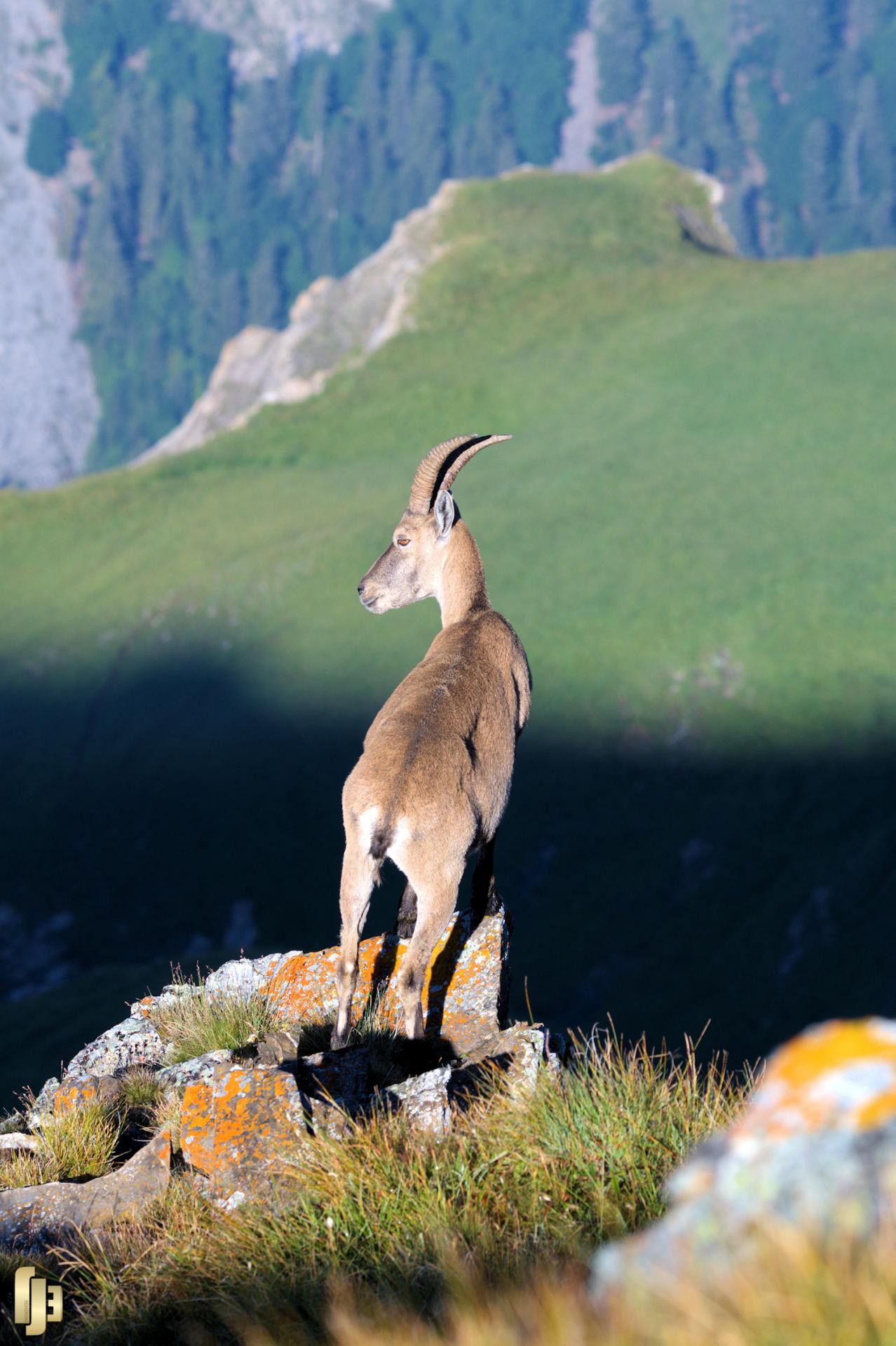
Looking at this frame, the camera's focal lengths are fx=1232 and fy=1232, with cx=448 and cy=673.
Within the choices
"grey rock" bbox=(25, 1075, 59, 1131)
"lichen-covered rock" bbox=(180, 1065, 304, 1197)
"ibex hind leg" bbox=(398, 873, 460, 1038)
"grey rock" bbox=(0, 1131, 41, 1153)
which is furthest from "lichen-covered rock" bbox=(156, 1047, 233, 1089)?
"ibex hind leg" bbox=(398, 873, 460, 1038)

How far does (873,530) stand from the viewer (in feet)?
125

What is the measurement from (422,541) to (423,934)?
4447 millimetres

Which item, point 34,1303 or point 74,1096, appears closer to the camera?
point 34,1303

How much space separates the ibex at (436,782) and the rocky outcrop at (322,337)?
50.9 m

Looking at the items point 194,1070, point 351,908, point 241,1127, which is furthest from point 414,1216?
point 194,1070

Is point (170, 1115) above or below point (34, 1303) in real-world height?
above

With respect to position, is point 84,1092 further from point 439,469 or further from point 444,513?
point 439,469

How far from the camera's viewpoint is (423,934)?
7750 millimetres

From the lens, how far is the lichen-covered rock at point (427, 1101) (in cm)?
631

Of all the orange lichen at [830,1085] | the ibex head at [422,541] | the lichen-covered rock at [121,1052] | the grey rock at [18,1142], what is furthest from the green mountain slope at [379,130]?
the orange lichen at [830,1085]

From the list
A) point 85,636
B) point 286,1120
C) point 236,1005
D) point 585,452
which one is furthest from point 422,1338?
point 85,636

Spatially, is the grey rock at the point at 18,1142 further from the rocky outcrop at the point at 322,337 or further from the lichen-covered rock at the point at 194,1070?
the rocky outcrop at the point at 322,337

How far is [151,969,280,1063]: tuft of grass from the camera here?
334 inches

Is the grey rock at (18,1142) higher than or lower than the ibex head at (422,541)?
lower
